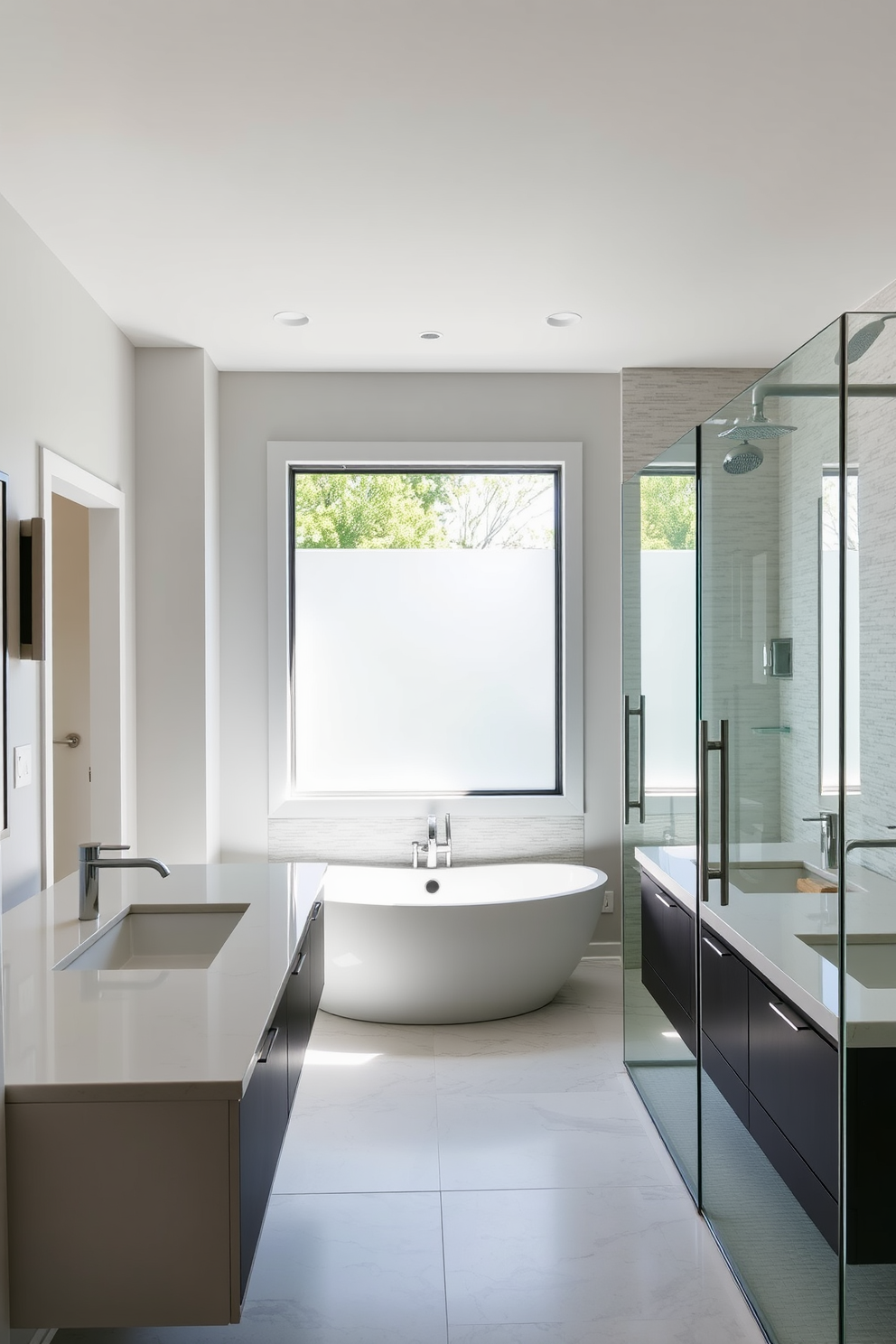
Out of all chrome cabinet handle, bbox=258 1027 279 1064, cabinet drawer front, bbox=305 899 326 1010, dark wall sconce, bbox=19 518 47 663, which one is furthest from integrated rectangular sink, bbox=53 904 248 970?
dark wall sconce, bbox=19 518 47 663

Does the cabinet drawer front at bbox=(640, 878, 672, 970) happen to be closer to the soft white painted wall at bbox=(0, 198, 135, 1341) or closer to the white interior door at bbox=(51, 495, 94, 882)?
the soft white painted wall at bbox=(0, 198, 135, 1341)

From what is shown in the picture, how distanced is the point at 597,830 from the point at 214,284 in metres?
2.81

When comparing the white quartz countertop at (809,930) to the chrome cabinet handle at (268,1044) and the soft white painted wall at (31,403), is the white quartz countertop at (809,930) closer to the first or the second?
the chrome cabinet handle at (268,1044)

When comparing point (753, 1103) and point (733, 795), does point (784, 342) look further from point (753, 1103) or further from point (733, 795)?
point (753, 1103)

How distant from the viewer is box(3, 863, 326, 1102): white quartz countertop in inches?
57.8

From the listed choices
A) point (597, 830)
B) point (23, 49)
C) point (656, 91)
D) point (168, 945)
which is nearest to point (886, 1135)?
point (168, 945)

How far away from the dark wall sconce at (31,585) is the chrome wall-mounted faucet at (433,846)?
2.03 metres

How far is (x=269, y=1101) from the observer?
1.78 meters

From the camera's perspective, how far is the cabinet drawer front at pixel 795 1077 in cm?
167

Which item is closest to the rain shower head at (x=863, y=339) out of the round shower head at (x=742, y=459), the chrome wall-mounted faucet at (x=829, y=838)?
the round shower head at (x=742, y=459)

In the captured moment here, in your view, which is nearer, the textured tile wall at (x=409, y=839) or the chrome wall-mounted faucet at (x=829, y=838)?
the chrome wall-mounted faucet at (x=829, y=838)

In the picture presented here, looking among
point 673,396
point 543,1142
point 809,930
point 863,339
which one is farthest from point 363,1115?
point 673,396

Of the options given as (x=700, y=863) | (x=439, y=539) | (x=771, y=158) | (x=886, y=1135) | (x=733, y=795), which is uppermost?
(x=771, y=158)

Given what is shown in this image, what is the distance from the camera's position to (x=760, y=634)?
6.64 feet
